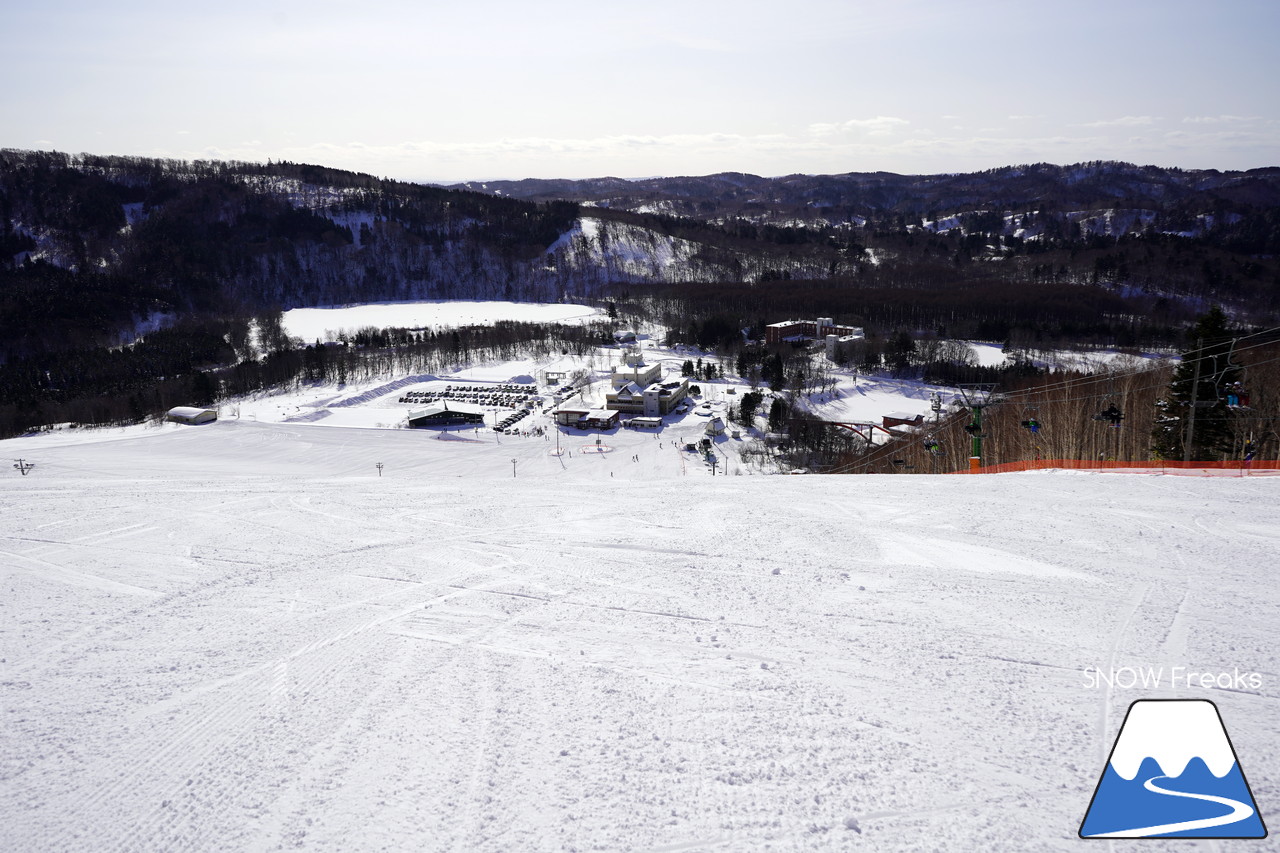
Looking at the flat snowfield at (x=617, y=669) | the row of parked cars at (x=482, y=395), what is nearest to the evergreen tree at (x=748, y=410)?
the row of parked cars at (x=482, y=395)

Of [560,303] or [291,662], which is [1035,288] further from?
[291,662]

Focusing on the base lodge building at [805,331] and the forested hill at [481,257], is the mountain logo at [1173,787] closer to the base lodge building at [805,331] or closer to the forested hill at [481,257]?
the base lodge building at [805,331]

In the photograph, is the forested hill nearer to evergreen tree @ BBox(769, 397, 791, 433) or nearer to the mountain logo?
evergreen tree @ BBox(769, 397, 791, 433)

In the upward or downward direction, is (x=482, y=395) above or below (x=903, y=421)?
above

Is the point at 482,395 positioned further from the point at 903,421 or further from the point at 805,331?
the point at 805,331

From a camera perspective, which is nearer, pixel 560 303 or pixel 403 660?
pixel 403 660

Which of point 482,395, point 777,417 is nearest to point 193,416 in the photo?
point 482,395

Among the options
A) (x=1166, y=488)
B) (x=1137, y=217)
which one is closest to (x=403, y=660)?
(x=1166, y=488)
